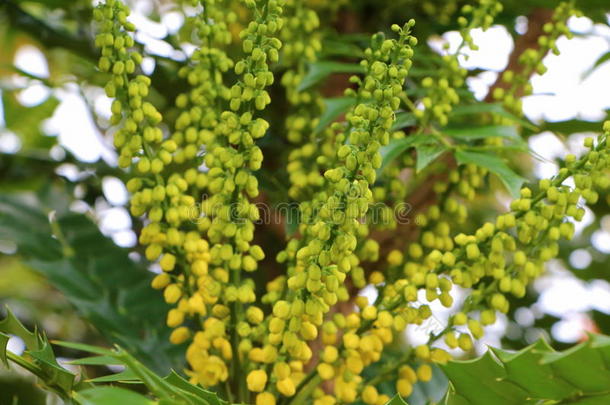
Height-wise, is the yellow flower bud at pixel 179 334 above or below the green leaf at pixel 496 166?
below

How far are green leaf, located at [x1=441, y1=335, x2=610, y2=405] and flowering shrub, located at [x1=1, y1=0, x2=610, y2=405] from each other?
0.05 m

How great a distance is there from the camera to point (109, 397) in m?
0.48

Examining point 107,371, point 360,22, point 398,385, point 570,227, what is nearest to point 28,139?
point 107,371

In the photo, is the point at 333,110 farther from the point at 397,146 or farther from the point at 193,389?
the point at 193,389

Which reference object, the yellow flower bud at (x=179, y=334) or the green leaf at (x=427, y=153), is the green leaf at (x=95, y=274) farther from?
the green leaf at (x=427, y=153)

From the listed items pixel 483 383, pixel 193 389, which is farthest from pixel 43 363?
pixel 483 383

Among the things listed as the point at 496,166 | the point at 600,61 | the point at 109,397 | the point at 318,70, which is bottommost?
the point at 109,397

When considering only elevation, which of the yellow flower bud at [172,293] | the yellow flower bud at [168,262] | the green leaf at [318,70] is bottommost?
the yellow flower bud at [172,293]

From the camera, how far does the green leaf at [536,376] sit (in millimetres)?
527

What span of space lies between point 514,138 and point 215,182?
0.28m

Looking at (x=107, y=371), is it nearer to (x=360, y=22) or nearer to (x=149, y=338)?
(x=149, y=338)

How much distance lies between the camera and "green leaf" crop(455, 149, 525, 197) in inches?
26.0

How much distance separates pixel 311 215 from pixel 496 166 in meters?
0.17

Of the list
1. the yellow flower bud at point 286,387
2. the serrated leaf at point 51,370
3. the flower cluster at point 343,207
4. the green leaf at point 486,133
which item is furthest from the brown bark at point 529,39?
the serrated leaf at point 51,370
